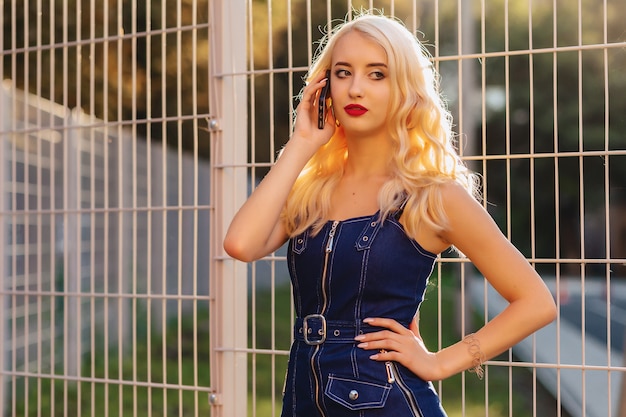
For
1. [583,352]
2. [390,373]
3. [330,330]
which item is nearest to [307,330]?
[330,330]

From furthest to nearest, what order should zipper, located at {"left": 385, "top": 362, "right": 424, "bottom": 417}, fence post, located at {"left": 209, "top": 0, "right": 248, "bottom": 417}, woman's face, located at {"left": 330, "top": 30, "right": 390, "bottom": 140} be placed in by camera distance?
fence post, located at {"left": 209, "top": 0, "right": 248, "bottom": 417} → woman's face, located at {"left": 330, "top": 30, "right": 390, "bottom": 140} → zipper, located at {"left": 385, "top": 362, "right": 424, "bottom": 417}

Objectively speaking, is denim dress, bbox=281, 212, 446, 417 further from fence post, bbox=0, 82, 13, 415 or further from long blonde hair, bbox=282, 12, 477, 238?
fence post, bbox=0, 82, 13, 415

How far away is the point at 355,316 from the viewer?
1.61 metres

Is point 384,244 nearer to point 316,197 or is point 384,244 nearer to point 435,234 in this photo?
point 435,234

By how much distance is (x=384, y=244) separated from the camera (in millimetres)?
1602

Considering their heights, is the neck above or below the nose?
below

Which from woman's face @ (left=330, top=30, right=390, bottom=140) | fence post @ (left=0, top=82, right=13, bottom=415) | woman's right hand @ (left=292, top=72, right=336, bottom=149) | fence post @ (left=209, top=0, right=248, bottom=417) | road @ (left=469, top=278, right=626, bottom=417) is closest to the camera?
woman's face @ (left=330, top=30, right=390, bottom=140)

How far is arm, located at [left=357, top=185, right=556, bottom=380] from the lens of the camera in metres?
1.59

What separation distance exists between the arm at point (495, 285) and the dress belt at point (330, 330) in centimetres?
2

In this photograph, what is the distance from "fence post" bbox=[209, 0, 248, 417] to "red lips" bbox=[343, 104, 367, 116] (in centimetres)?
97

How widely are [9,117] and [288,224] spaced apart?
1.88 metres

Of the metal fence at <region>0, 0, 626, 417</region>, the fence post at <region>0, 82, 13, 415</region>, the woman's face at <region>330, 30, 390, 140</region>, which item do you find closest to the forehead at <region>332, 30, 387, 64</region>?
the woman's face at <region>330, 30, 390, 140</region>

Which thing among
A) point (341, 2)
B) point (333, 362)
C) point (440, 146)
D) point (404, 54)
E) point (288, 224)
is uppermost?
point (341, 2)

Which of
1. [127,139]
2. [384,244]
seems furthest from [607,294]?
[127,139]
